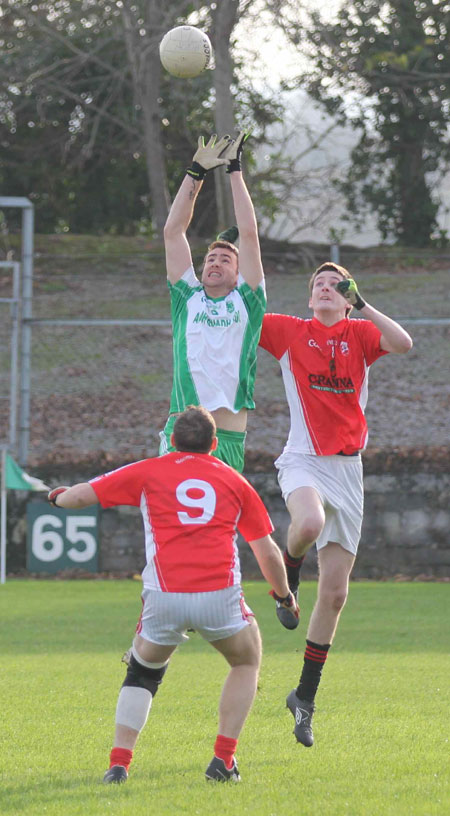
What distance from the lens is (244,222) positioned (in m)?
6.45

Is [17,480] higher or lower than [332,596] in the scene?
lower

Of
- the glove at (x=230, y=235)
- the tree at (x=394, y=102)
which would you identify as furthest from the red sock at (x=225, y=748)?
the tree at (x=394, y=102)

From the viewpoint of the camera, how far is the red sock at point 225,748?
15.8ft

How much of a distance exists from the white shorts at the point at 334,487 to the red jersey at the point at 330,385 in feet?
0.20

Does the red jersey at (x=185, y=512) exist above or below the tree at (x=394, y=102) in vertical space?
below

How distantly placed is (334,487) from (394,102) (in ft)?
65.0

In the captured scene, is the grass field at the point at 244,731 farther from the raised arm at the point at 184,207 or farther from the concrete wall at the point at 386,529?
the concrete wall at the point at 386,529

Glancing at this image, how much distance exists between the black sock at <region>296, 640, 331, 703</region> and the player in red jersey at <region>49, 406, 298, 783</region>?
116 cm

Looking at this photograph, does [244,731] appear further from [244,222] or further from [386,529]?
[386,529]

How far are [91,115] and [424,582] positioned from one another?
16.1 metres

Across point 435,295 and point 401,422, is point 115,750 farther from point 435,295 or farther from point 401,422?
point 435,295

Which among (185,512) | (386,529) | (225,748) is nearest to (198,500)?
(185,512)

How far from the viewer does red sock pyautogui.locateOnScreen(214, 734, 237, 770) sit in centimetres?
482

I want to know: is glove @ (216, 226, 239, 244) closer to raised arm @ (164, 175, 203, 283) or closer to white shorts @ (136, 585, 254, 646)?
raised arm @ (164, 175, 203, 283)
